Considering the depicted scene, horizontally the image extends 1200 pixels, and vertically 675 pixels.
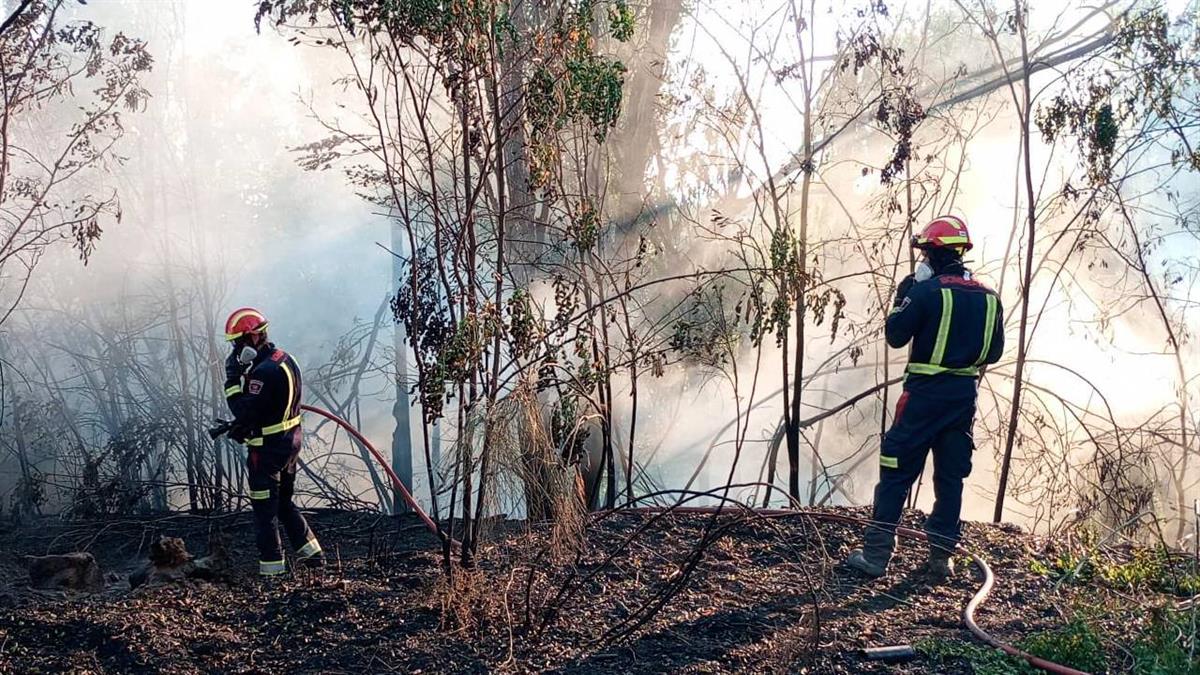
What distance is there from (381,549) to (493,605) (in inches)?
65.7

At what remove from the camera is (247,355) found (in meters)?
6.27

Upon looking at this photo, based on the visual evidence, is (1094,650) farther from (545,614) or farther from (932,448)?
(545,614)

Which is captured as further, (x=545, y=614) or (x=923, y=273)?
(x=923, y=273)

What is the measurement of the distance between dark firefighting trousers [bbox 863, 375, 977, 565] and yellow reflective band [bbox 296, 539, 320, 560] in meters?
3.48

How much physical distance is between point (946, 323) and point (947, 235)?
501mm

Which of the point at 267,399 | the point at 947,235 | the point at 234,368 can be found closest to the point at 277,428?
the point at 267,399

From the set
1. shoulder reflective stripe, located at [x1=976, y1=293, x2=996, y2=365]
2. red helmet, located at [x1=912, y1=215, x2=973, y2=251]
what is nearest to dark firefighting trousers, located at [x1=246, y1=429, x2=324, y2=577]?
red helmet, located at [x1=912, y1=215, x2=973, y2=251]

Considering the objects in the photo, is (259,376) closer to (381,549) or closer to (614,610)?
(381,549)

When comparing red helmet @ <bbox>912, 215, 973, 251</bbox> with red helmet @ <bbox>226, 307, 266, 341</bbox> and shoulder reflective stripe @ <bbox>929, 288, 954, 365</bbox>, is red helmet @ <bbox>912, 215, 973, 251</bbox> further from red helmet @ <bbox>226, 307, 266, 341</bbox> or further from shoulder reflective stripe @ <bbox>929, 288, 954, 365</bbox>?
red helmet @ <bbox>226, 307, 266, 341</bbox>

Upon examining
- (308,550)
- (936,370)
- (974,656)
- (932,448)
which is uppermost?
(936,370)

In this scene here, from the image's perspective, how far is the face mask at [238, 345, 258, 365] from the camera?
20.6ft

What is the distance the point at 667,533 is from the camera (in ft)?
21.3

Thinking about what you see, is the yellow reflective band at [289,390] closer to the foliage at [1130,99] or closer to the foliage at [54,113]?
the foliage at [54,113]

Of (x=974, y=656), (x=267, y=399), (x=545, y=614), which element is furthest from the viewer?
(x=267, y=399)
